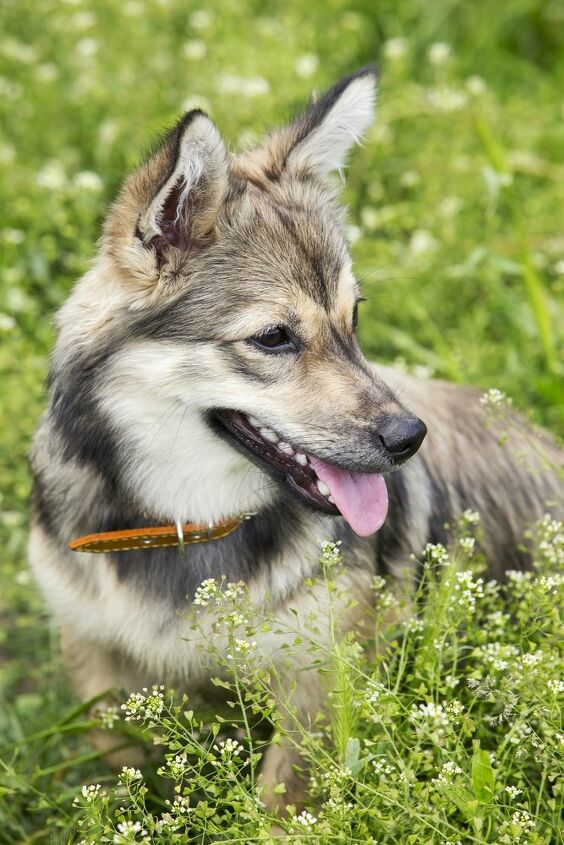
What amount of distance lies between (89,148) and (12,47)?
34.3 inches

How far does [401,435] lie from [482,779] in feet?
2.99

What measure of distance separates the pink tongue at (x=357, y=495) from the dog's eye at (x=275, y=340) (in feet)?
1.08

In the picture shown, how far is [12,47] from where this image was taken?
19.8ft

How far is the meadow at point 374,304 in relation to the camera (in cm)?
236

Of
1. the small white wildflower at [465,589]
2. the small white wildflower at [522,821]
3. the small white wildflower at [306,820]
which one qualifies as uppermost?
the small white wildflower at [465,589]

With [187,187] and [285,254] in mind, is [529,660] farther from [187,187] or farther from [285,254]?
[187,187]

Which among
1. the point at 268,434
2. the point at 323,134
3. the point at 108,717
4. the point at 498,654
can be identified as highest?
the point at 323,134

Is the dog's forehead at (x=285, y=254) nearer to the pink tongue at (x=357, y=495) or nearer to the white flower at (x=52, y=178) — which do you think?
→ the pink tongue at (x=357, y=495)

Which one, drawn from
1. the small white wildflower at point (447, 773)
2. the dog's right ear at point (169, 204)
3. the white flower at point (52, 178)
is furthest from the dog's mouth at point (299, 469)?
the white flower at point (52, 178)

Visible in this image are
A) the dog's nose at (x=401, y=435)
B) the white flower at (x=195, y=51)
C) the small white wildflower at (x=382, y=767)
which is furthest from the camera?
the white flower at (x=195, y=51)

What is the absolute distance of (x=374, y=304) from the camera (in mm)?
5121

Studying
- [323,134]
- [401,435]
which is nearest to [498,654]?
[401,435]

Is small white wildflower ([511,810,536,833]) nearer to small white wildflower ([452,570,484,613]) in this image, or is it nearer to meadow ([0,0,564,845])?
meadow ([0,0,564,845])

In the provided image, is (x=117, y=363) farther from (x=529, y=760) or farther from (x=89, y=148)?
(x=89, y=148)
